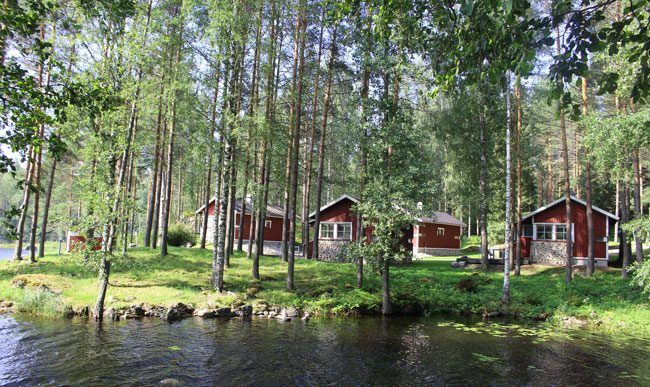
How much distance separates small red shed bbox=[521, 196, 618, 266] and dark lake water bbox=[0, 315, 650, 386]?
13.7 m

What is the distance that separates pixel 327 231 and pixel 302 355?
19.6m

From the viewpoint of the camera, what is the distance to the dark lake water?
8.27 m

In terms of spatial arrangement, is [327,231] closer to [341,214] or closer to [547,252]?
[341,214]

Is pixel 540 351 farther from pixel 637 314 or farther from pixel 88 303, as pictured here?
pixel 88 303

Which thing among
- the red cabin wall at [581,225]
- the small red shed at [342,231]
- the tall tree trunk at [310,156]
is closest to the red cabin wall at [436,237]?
the small red shed at [342,231]

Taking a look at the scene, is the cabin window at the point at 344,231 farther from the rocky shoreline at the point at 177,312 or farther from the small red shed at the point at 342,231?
the rocky shoreline at the point at 177,312

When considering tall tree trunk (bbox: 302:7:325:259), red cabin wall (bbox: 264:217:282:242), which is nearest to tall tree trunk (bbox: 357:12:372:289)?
tall tree trunk (bbox: 302:7:325:259)

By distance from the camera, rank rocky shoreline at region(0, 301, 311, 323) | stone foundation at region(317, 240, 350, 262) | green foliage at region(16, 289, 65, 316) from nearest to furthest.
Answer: green foliage at region(16, 289, 65, 316)
rocky shoreline at region(0, 301, 311, 323)
stone foundation at region(317, 240, 350, 262)

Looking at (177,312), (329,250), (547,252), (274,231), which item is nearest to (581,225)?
(547,252)

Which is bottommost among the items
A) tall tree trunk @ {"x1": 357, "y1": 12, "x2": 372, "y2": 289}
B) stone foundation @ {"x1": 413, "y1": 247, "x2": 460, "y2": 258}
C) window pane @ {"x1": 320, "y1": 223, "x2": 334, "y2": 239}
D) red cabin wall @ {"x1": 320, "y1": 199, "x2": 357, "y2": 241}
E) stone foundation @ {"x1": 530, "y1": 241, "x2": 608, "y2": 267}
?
stone foundation @ {"x1": 413, "y1": 247, "x2": 460, "y2": 258}

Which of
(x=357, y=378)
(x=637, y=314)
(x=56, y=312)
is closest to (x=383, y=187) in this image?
(x=357, y=378)

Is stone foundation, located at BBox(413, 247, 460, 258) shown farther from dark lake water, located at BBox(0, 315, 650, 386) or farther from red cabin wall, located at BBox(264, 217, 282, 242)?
dark lake water, located at BBox(0, 315, 650, 386)

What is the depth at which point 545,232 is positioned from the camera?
26688mm

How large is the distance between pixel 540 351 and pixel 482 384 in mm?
4107
